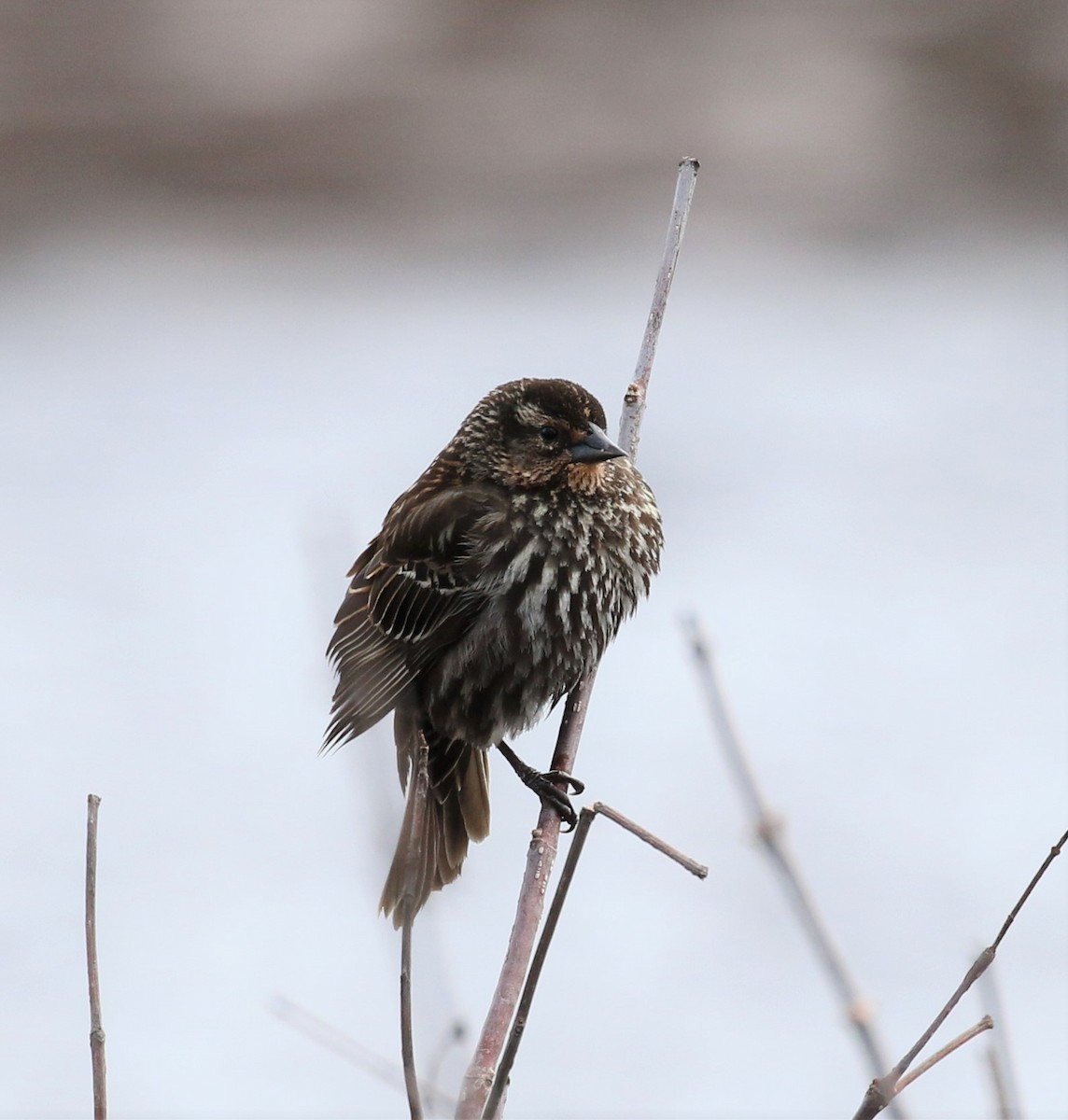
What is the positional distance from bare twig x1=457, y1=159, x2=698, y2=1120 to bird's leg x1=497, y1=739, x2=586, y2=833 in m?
0.03

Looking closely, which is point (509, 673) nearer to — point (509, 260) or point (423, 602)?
point (423, 602)

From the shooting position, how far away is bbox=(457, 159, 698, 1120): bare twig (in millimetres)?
1855

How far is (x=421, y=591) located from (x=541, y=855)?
122 centimetres

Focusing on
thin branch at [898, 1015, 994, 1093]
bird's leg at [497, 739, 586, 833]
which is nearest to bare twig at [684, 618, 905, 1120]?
thin branch at [898, 1015, 994, 1093]

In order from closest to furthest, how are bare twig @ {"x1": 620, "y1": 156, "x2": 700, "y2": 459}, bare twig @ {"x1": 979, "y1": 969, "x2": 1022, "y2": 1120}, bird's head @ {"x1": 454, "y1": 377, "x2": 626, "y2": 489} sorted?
bare twig @ {"x1": 979, "y1": 969, "x2": 1022, "y2": 1120}
bare twig @ {"x1": 620, "y1": 156, "x2": 700, "y2": 459}
bird's head @ {"x1": 454, "y1": 377, "x2": 626, "y2": 489}

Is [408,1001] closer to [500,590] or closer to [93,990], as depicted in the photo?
[93,990]

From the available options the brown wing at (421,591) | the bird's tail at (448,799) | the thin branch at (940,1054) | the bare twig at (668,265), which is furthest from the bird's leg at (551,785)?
the thin branch at (940,1054)

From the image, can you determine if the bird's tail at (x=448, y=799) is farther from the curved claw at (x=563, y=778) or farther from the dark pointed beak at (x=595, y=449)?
the dark pointed beak at (x=595, y=449)

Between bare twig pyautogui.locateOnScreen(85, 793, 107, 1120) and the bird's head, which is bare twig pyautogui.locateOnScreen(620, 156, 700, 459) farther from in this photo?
bare twig pyautogui.locateOnScreen(85, 793, 107, 1120)

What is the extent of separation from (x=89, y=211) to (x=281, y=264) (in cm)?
102

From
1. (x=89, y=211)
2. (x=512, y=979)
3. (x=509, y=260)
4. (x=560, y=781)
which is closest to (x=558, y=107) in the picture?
(x=509, y=260)

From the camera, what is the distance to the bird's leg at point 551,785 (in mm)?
3084

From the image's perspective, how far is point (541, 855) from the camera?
245 cm

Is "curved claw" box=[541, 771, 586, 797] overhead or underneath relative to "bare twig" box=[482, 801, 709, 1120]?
overhead
